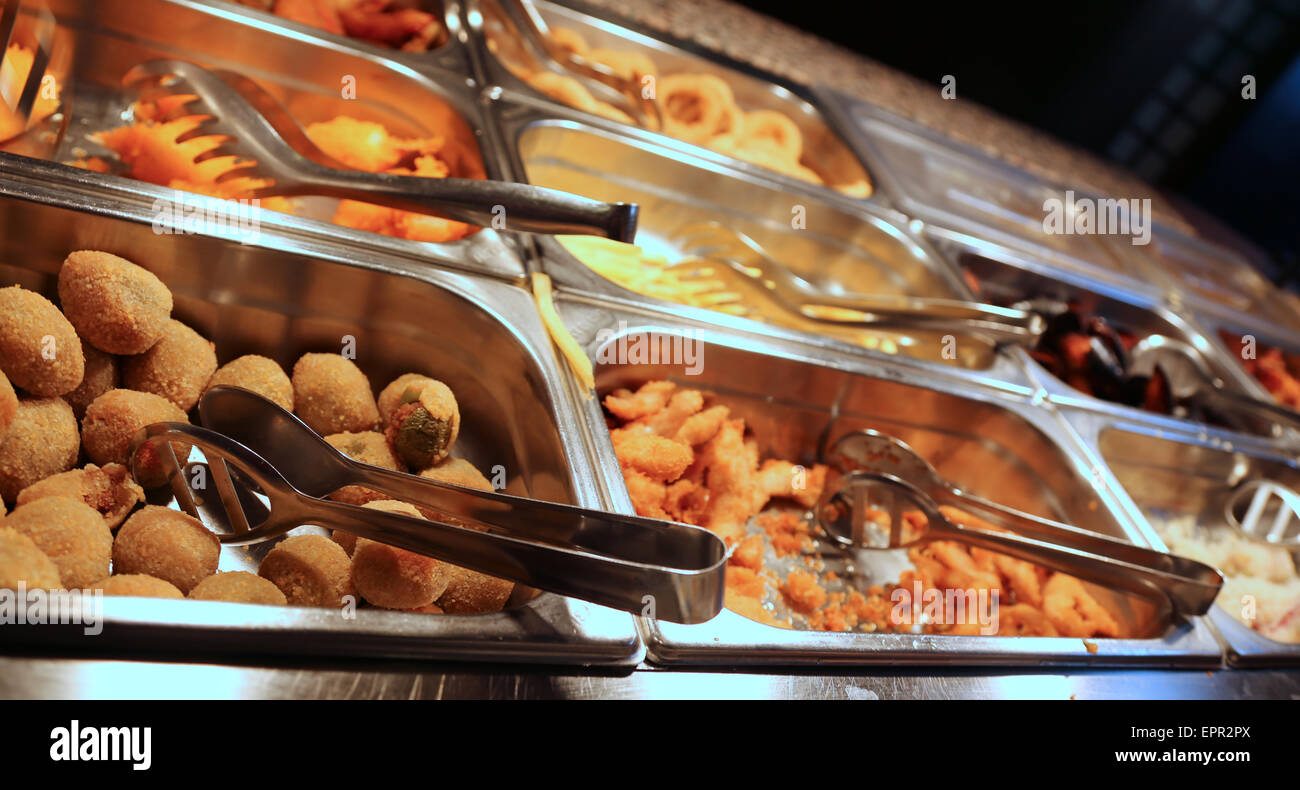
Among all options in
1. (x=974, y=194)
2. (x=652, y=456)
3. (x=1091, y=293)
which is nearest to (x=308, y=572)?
(x=652, y=456)

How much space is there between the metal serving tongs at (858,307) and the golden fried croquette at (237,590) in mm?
1521

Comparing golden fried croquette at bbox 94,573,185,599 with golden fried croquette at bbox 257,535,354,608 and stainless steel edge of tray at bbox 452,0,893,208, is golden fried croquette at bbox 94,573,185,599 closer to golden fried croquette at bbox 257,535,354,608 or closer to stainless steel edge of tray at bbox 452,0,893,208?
Result: golden fried croquette at bbox 257,535,354,608

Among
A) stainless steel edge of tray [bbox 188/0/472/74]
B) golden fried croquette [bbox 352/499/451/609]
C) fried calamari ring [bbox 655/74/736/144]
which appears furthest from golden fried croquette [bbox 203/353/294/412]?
fried calamari ring [bbox 655/74/736/144]

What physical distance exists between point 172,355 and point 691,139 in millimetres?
1921

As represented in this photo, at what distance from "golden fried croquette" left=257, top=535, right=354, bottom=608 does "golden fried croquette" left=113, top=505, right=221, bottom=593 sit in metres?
0.07

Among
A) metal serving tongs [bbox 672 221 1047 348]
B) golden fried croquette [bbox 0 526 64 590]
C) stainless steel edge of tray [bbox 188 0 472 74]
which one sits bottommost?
golden fried croquette [bbox 0 526 64 590]

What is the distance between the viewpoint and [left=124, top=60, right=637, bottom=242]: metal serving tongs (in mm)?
1507

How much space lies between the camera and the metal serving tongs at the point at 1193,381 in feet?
8.39

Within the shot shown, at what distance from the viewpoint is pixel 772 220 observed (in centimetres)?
261

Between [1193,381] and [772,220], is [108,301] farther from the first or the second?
[1193,381]

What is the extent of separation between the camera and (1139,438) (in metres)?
2.27

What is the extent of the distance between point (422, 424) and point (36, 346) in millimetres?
531
